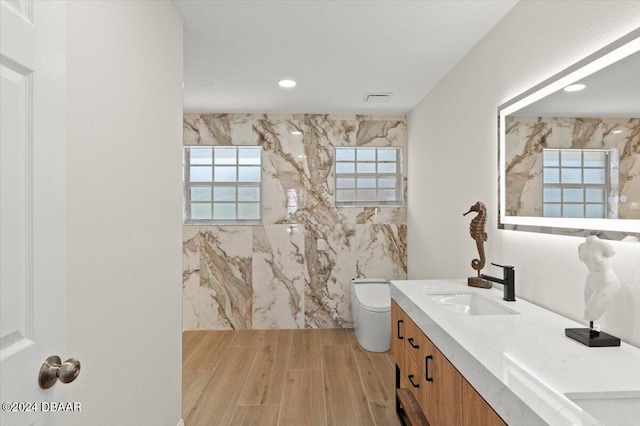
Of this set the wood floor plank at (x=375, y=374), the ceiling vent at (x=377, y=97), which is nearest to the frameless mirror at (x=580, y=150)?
the wood floor plank at (x=375, y=374)

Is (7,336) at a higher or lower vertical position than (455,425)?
higher

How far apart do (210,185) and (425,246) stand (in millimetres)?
2598

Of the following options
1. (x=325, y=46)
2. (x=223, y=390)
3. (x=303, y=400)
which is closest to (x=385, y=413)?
(x=303, y=400)

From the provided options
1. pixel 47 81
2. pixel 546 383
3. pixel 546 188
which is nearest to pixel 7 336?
pixel 47 81

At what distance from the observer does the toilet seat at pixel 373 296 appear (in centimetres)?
357

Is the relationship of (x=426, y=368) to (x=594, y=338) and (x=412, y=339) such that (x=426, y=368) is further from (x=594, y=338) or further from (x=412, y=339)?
(x=594, y=338)

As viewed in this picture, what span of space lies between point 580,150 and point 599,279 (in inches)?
22.4

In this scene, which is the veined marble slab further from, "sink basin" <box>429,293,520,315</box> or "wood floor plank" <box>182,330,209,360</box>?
"sink basin" <box>429,293,520,315</box>

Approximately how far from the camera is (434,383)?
5.29 feet

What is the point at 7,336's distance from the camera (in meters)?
0.76

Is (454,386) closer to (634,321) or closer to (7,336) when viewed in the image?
(634,321)

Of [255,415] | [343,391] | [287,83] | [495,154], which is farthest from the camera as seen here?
[287,83]

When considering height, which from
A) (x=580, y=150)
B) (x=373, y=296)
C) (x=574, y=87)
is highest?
(x=574, y=87)

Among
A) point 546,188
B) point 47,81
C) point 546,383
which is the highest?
Result: point 47,81
